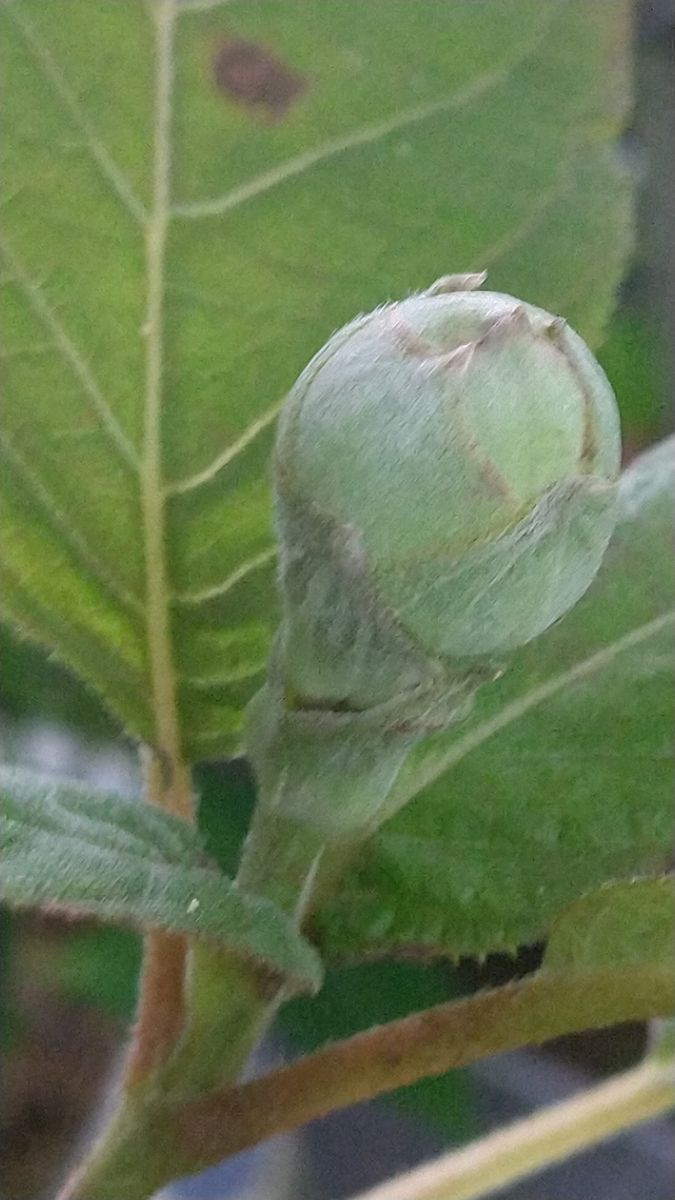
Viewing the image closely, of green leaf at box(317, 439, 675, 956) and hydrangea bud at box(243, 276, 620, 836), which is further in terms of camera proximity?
green leaf at box(317, 439, 675, 956)

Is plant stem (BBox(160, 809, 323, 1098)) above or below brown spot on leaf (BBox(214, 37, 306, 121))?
below

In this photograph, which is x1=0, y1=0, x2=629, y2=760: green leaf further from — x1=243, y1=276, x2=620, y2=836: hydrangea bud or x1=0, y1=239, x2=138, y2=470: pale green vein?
x1=243, y1=276, x2=620, y2=836: hydrangea bud

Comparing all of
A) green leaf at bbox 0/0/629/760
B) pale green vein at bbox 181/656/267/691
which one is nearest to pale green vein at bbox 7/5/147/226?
green leaf at bbox 0/0/629/760

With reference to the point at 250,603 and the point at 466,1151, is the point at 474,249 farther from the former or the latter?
the point at 466,1151

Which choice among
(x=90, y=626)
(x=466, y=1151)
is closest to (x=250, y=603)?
(x=90, y=626)

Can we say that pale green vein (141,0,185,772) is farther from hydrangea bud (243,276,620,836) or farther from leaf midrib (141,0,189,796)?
hydrangea bud (243,276,620,836)

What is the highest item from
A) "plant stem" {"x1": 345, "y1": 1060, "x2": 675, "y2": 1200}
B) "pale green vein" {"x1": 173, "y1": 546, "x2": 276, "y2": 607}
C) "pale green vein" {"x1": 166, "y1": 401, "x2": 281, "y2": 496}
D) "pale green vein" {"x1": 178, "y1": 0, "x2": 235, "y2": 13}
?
"pale green vein" {"x1": 178, "y1": 0, "x2": 235, "y2": 13}

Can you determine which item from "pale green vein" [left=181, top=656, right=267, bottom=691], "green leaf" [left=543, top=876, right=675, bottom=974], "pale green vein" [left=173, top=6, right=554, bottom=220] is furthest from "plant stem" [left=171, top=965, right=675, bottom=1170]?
"pale green vein" [left=173, top=6, right=554, bottom=220]

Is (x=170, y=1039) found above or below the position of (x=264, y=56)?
below

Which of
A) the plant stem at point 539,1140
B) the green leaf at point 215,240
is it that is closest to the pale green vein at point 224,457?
the green leaf at point 215,240
